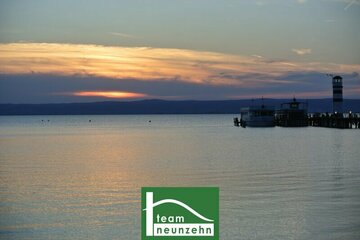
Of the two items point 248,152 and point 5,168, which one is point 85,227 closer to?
point 5,168

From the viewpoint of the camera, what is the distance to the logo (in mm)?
20531

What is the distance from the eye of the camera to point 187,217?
820 inches

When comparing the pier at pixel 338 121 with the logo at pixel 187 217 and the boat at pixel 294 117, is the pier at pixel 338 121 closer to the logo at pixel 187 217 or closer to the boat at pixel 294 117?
the boat at pixel 294 117

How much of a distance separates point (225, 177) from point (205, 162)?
1287 cm

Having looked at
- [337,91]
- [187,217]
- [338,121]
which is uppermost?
[337,91]

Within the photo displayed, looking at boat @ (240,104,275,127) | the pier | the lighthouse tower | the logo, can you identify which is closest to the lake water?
the logo

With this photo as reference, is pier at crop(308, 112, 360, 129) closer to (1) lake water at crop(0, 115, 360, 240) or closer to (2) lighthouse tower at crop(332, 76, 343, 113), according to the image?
(2) lighthouse tower at crop(332, 76, 343, 113)

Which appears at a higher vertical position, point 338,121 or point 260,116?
point 260,116

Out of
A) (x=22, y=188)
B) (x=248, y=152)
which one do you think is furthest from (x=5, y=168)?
(x=248, y=152)

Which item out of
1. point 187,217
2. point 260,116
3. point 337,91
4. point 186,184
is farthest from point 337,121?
point 187,217

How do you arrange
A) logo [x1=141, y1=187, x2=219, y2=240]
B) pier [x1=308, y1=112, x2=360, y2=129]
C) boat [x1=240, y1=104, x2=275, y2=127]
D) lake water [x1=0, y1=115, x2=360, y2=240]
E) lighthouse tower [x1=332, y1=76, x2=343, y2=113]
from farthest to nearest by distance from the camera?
boat [x1=240, y1=104, x2=275, y2=127]
pier [x1=308, y1=112, x2=360, y2=129]
lighthouse tower [x1=332, y1=76, x2=343, y2=113]
lake water [x1=0, y1=115, x2=360, y2=240]
logo [x1=141, y1=187, x2=219, y2=240]

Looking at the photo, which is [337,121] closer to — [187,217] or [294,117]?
[294,117]

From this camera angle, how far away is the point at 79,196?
3212 cm

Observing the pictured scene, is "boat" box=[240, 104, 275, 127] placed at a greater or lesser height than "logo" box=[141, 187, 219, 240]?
greater
